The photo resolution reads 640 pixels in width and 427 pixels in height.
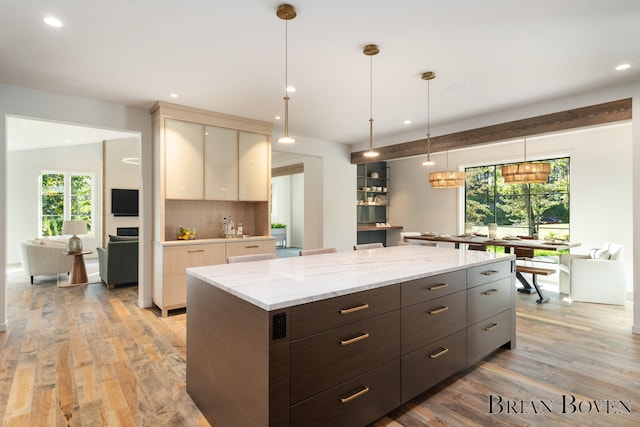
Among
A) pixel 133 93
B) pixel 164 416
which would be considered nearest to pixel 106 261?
pixel 133 93

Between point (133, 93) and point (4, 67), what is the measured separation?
1.05 m

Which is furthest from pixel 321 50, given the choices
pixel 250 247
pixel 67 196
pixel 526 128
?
pixel 67 196

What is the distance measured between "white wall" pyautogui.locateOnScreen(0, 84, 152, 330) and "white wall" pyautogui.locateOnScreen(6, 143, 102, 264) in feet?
18.1

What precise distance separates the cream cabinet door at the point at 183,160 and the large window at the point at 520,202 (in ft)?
18.2

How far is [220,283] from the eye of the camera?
1820 mm

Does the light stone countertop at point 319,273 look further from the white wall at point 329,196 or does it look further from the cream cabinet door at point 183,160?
the white wall at point 329,196

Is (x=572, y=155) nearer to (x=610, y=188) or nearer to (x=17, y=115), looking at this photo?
(x=610, y=188)

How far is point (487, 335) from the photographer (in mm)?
2709

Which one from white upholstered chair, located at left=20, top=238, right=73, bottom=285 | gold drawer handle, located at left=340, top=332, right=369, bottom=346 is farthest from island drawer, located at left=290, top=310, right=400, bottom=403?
white upholstered chair, located at left=20, top=238, right=73, bottom=285

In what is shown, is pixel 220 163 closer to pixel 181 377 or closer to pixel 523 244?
pixel 181 377

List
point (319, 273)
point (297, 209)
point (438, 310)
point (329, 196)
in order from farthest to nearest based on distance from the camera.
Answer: point (297, 209)
point (329, 196)
point (438, 310)
point (319, 273)

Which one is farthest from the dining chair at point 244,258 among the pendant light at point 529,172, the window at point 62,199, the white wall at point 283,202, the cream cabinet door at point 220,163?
the white wall at point 283,202

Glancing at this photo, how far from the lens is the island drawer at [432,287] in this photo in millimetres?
2057

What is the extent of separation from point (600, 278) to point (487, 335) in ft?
9.88
